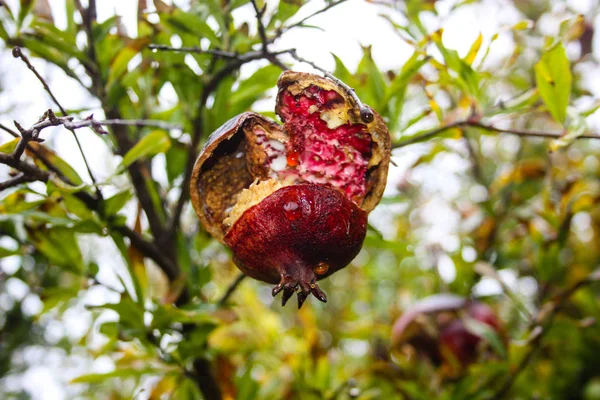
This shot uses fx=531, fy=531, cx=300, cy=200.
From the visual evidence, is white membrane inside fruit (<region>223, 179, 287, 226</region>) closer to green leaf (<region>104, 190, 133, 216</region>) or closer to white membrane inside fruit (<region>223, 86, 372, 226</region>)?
white membrane inside fruit (<region>223, 86, 372, 226</region>)

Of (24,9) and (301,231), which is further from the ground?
(24,9)

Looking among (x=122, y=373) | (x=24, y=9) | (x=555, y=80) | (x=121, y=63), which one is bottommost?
(x=122, y=373)

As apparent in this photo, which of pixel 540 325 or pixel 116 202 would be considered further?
pixel 540 325

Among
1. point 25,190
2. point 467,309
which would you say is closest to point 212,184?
point 25,190

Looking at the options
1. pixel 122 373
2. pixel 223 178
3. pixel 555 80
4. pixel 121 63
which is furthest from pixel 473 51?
pixel 122 373

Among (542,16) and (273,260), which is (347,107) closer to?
(273,260)

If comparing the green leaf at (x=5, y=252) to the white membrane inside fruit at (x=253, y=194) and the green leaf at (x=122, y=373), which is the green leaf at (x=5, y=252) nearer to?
the green leaf at (x=122, y=373)

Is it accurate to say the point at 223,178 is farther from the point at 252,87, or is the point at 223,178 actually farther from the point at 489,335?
the point at 489,335

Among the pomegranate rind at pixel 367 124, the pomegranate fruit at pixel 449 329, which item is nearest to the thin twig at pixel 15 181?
the pomegranate rind at pixel 367 124
